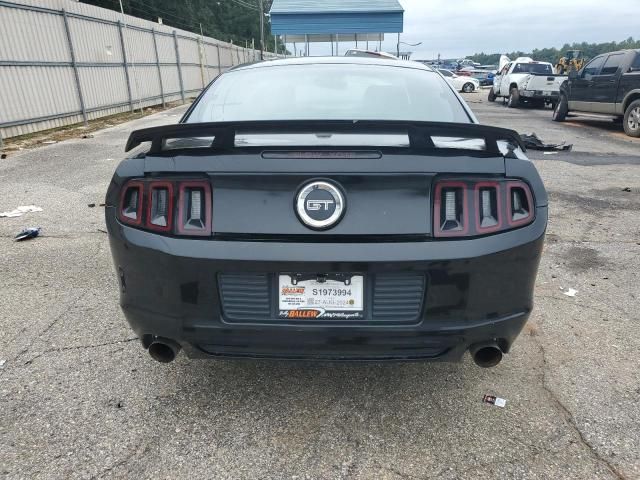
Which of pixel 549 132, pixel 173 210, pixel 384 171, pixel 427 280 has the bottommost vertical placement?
pixel 549 132

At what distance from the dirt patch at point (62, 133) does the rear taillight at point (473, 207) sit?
930 centimetres

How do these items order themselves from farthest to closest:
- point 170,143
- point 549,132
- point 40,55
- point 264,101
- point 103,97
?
point 103,97 < point 549,132 < point 40,55 < point 264,101 < point 170,143

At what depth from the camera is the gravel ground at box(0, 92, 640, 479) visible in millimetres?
1950

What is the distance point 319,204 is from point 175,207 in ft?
1.83

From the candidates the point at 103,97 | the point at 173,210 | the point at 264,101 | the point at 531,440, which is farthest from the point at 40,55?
the point at 531,440

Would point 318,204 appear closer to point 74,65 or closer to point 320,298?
point 320,298

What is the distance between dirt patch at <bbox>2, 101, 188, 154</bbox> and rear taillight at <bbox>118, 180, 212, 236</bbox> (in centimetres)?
851

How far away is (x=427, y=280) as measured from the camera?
183cm

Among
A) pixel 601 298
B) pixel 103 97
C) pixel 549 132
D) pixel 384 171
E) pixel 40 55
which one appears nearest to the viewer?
pixel 384 171

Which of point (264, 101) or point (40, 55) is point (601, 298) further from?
point (40, 55)

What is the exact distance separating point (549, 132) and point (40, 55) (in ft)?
40.5

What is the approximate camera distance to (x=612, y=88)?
11.8m

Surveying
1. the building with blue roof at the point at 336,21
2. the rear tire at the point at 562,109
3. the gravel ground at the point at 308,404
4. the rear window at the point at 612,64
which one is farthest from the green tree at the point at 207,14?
the gravel ground at the point at 308,404

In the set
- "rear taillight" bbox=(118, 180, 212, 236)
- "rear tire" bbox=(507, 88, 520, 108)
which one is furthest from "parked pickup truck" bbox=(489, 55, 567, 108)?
"rear taillight" bbox=(118, 180, 212, 236)
